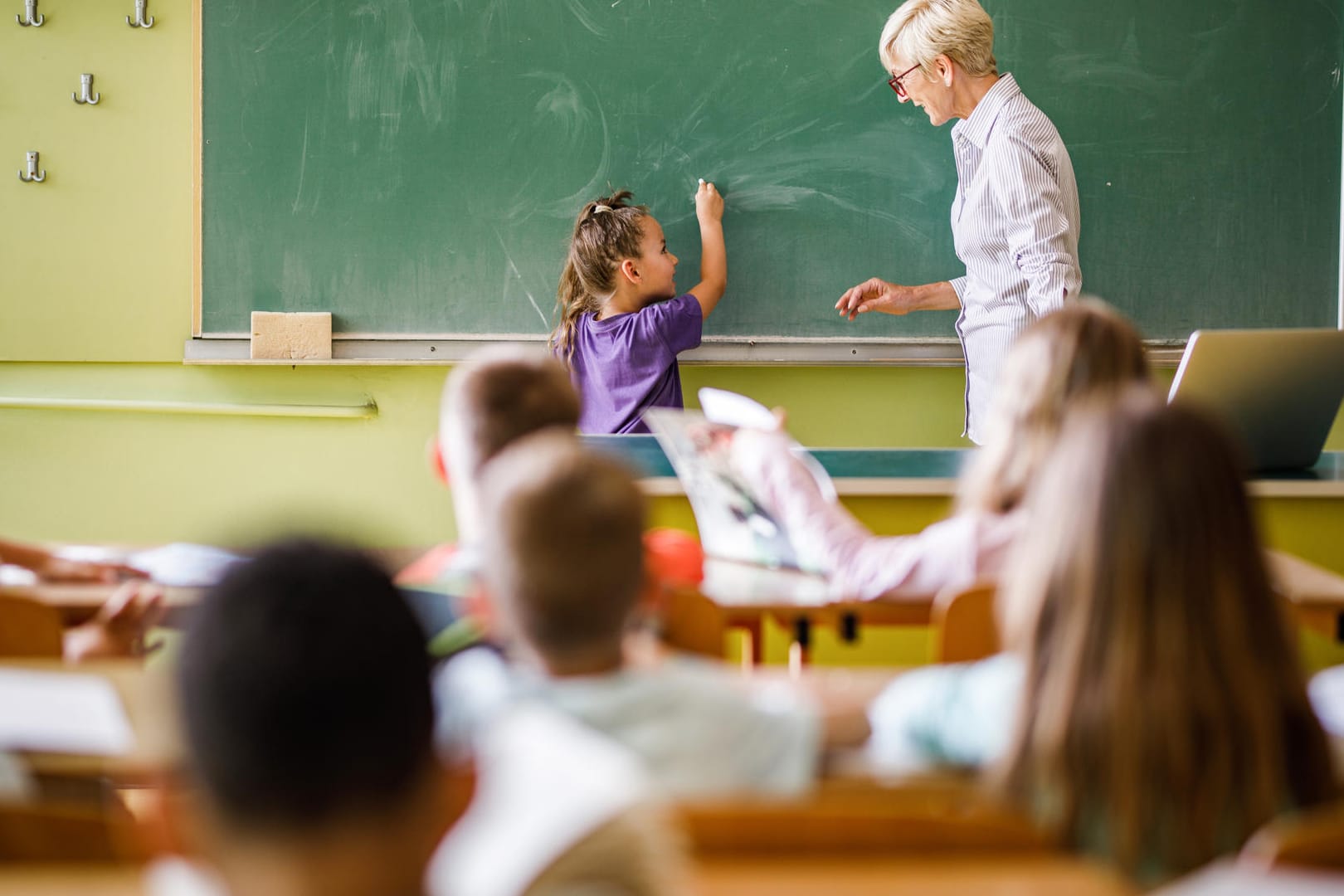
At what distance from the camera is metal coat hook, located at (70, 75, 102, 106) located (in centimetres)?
354

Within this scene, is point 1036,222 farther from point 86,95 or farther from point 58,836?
point 58,836

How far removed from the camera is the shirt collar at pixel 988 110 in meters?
3.30

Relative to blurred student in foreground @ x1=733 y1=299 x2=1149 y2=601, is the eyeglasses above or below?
above

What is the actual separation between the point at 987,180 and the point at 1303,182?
1.16 meters

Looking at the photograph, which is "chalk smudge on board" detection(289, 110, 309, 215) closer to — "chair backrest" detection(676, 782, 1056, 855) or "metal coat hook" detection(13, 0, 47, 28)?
"metal coat hook" detection(13, 0, 47, 28)

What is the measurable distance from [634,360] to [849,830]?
260cm

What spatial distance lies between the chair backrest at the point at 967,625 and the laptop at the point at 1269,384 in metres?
0.99

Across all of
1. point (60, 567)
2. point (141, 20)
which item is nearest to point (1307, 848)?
point (60, 567)

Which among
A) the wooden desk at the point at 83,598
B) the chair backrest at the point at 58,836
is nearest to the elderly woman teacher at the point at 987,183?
the wooden desk at the point at 83,598

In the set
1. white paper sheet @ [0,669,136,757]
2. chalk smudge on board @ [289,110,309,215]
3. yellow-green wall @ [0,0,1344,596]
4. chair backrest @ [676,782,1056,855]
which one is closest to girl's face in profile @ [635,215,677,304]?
yellow-green wall @ [0,0,1344,596]

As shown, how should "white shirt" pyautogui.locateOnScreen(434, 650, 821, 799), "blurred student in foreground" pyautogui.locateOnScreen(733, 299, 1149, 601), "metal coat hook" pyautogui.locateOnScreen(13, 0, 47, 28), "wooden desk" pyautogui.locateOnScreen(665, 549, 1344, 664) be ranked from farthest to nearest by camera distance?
"metal coat hook" pyautogui.locateOnScreen(13, 0, 47, 28) → "wooden desk" pyautogui.locateOnScreen(665, 549, 1344, 664) → "blurred student in foreground" pyautogui.locateOnScreen(733, 299, 1149, 601) → "white shirt" pyautogui.locateOnScreen(434, 650, 821, 799)

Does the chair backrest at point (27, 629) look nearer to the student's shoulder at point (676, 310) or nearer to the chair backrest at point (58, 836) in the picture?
the chair backrest at point (58, 836)

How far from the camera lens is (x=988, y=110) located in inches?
131

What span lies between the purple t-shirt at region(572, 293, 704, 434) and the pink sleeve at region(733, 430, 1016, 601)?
1357mm
